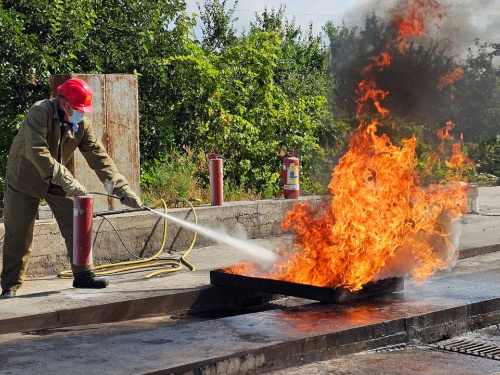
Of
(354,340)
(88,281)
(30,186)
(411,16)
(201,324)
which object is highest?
(411,16)

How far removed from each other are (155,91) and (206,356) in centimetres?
923

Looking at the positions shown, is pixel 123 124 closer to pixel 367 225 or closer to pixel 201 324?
pixel 367 225

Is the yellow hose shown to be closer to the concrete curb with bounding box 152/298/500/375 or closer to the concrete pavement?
the concrete pavement

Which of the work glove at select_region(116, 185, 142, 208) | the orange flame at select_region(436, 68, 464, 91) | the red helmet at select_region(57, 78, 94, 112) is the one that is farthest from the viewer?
the orange flame at select_region(436, 68, 464, 91)

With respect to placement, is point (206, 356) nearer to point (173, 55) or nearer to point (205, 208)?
point (205, 208)

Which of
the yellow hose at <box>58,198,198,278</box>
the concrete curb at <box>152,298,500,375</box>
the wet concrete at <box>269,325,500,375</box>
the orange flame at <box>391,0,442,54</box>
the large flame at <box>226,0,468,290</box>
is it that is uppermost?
the orange flame at <box>391,0,442,54</box>

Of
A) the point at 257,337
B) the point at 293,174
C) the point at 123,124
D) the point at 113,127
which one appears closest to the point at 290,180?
the point at 293,174

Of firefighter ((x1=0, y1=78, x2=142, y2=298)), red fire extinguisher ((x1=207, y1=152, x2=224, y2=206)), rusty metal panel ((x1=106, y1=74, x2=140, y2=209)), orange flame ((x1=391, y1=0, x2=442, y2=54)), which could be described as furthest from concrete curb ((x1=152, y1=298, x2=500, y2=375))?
rusty metal panel ((x1=106, y1=74, x2=140, y2=209))

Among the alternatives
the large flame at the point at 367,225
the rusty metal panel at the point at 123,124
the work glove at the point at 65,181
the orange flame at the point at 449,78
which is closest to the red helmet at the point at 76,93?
the work glove at the point at 65,181

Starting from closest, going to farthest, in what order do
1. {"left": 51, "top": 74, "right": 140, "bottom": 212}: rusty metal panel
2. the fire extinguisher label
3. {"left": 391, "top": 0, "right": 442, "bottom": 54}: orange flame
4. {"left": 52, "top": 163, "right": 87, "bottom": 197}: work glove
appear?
1. {"left": 52, "top": 163, "right": 87, "bottom": 197}: work glove
2. {"left": 391, "top": 0, "right": 442, "bottom": 54}: orange flame
3. {"left": 51, "top": 74, "right": 140, "bottom": 212}: rusty metal panel
4. the fire extinguisher label

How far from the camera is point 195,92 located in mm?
13391

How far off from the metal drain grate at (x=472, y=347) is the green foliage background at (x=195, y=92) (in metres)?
4.41

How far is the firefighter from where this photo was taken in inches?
268

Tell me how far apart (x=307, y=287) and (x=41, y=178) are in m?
2.69
